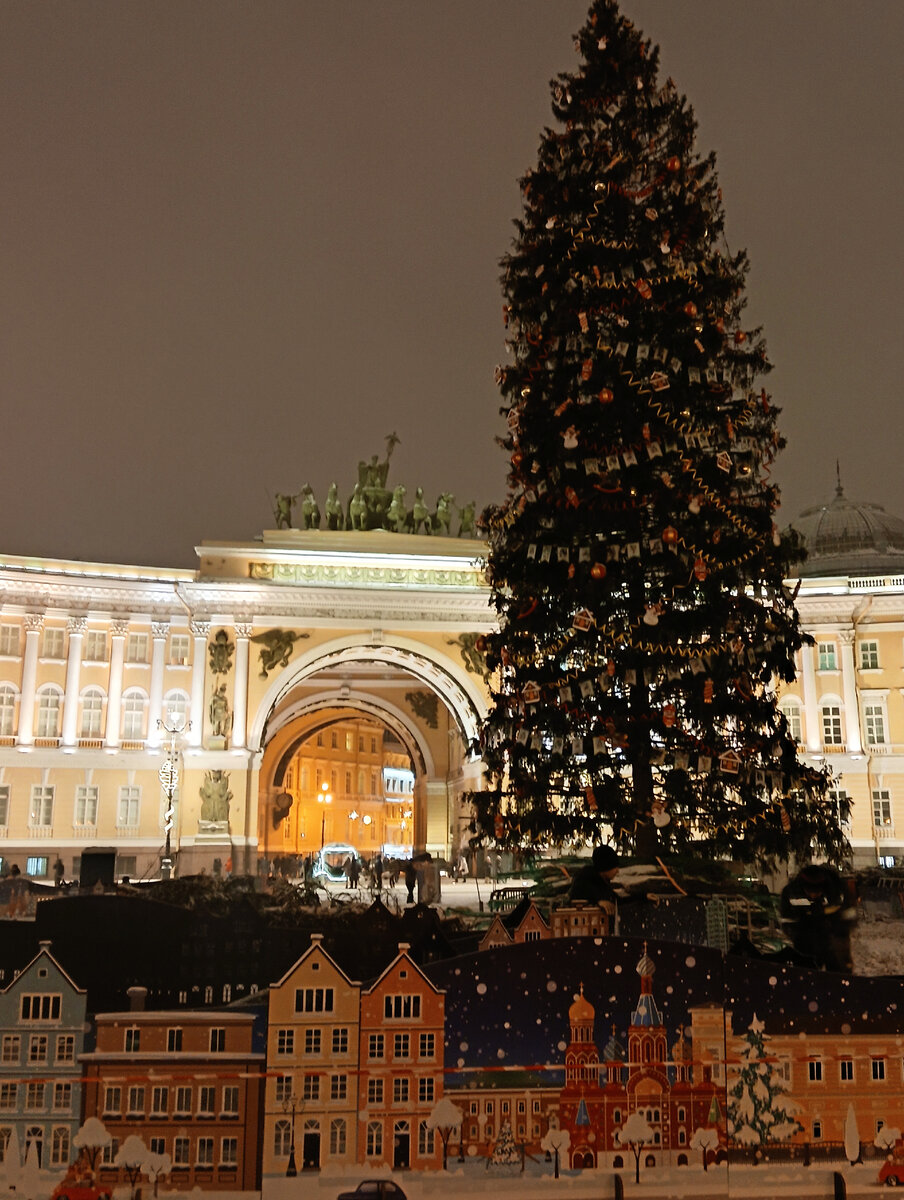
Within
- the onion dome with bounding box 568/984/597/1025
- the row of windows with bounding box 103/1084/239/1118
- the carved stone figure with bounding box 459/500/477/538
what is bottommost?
the row of windows with bounding box 103/1084/239/1118

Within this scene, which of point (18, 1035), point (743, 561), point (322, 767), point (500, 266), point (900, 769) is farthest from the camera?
point (322, 767)

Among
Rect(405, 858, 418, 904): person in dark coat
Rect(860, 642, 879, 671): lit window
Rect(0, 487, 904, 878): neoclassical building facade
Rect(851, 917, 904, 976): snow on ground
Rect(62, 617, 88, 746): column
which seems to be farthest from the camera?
Rect(860, 642, 879, 671): lit window

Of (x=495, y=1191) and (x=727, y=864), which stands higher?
(x=727, y=864)

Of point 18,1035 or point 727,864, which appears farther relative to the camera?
point 727,864

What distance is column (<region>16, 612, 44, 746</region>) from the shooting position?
4119 cm

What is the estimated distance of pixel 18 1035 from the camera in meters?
6.67

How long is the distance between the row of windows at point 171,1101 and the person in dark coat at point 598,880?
8.48ft

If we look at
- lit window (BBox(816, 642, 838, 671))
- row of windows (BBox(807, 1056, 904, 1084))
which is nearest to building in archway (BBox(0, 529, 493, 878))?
lit window (BBox(816, 642, 838, 671))

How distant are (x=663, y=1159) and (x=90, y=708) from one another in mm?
38042

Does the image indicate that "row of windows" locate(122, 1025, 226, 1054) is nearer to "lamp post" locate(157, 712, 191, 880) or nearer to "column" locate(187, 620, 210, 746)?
"lamp post" locate(157, 712, 191, 880)

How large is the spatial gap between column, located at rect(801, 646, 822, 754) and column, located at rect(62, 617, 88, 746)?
1034 inches

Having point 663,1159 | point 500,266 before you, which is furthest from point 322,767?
point 663,1159

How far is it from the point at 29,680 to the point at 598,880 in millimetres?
36752

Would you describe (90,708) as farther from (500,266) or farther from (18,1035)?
(18,1035)
